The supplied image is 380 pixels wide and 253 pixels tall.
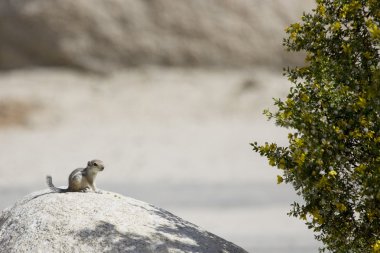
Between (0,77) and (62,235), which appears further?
(0,77)

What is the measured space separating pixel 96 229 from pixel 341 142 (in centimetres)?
214

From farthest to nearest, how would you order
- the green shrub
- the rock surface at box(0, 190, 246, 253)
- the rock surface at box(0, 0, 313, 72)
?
1. the rock surface at box(0, 0, 313, 72)
2. the rock surface at box(0, 190, 246, 253)
3. the green shrub

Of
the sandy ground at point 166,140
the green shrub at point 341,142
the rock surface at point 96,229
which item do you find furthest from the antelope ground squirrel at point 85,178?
the sandy ground at point 166,140

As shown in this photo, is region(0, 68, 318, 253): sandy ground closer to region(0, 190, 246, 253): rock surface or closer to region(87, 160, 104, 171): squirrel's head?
region(87, 160, 104, 171): squirrel's head

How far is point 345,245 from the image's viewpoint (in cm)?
775

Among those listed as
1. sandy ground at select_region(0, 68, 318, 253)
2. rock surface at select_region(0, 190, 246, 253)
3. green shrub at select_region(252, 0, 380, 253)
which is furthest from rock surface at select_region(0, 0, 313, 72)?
green shrub at select_region(252, 0, 380, 253)

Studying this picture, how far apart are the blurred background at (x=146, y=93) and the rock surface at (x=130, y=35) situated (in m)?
0.04

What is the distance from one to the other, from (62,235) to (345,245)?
2322mm

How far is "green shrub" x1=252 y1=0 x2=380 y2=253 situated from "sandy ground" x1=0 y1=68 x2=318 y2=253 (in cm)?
712

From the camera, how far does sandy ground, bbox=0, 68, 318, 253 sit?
63.7ft

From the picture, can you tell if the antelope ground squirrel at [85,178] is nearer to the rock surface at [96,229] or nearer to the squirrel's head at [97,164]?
the squirrel's head at [97,164]

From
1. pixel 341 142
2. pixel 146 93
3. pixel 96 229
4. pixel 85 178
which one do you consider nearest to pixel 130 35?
pixel 146 93

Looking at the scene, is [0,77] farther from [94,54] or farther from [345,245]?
[345,245]

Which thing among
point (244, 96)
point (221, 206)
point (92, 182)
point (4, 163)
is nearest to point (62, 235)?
point (92, 182)
